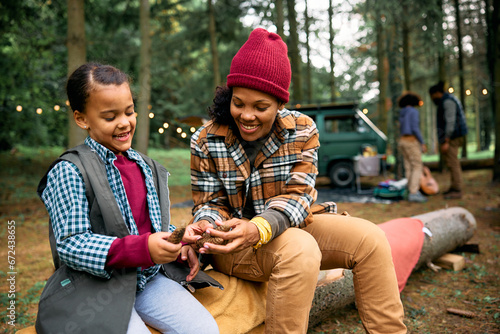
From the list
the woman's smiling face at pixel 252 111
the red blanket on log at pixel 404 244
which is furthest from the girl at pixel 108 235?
the red blanket on log at pixel 404 244

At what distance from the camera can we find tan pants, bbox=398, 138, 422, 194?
7.52 m

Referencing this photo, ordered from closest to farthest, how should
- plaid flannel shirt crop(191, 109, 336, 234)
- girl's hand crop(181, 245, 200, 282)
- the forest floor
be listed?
girl's hand crop(181, 245, 200, 282), plaid flannel shirt crop(191, 109, 336, 234), the forest floor

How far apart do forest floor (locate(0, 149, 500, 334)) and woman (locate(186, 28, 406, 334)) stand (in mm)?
378

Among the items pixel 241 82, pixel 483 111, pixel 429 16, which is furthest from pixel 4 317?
pixel 483 111

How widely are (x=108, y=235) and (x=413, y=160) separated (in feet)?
23.5

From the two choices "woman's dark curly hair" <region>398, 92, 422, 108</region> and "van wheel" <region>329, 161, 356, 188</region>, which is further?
"van wheel" <region>329, 161, 356, 188</region>

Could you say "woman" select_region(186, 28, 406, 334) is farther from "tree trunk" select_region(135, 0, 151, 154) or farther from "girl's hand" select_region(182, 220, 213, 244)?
"tree trunk" select_region(135, 0, 151, 154)

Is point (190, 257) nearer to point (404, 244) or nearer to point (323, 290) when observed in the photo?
point (323, 290)

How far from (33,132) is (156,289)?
13.5 metres

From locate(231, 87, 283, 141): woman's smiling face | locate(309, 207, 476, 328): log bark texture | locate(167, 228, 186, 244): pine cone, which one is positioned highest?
locate(231, 87, 283, 141): woman's smiling face

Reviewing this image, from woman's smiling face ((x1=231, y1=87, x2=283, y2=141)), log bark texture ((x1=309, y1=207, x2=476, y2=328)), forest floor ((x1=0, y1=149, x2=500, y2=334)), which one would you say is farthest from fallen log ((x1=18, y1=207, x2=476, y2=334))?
woman's smiling face ((x1=231, y1=87, x2=283, y2=141))

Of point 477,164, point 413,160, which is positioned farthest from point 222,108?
point 477,164

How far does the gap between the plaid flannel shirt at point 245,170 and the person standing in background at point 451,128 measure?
6.11 m

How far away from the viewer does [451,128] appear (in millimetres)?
7203
